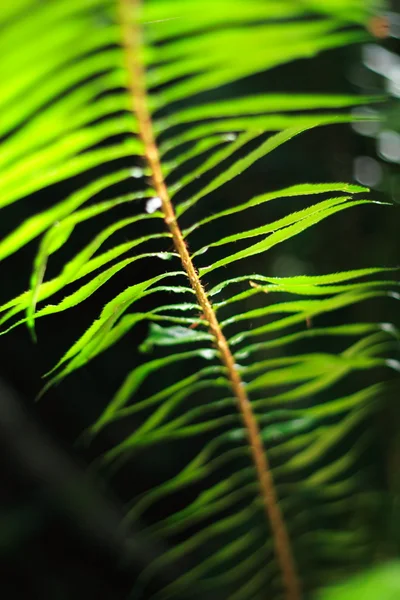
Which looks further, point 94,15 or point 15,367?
point 15,367

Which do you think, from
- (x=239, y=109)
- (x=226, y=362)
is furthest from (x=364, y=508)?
(x=239, y=109)

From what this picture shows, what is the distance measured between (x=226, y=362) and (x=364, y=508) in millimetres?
471

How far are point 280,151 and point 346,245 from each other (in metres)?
0.23

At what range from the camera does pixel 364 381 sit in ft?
4.11

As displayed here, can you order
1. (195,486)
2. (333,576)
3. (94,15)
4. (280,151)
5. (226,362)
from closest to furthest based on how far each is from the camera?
(94,15)
(226,362)
(333,576)
(280,151)
(195,486)

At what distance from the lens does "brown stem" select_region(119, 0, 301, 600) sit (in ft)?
1.17

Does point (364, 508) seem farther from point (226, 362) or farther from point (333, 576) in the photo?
point (226, 362)

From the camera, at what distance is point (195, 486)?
4.47 ft

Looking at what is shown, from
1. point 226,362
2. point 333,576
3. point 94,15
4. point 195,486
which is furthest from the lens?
point 195,486

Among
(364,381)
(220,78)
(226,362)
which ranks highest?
(220,78)

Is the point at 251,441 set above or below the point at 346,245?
below

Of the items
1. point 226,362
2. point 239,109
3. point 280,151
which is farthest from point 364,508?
point 239,109

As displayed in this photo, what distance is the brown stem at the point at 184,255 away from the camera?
0.36 meters

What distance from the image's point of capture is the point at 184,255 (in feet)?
1.51
